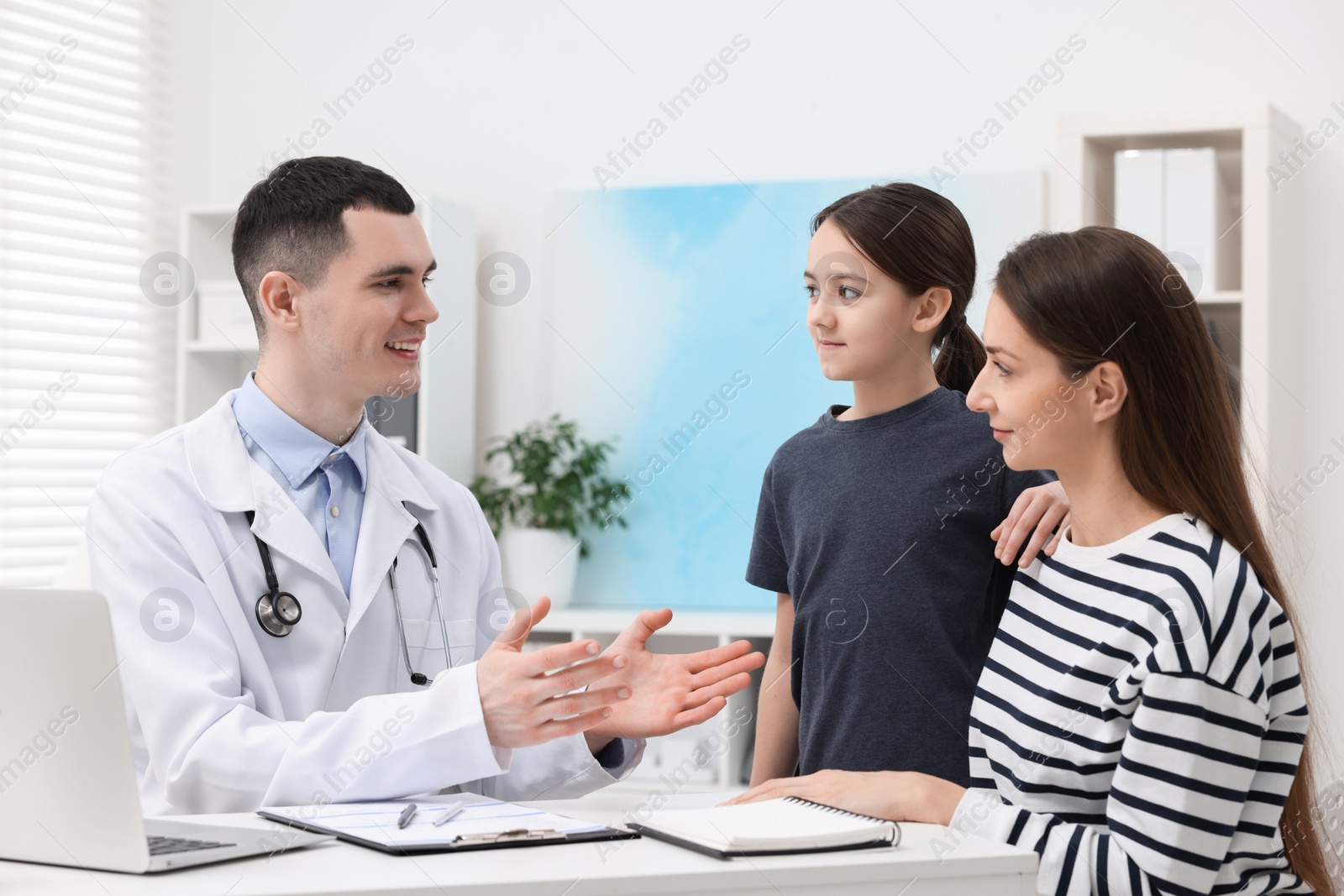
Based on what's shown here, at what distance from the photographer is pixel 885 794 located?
4.24 feet

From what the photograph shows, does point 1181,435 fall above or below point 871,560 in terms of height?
above

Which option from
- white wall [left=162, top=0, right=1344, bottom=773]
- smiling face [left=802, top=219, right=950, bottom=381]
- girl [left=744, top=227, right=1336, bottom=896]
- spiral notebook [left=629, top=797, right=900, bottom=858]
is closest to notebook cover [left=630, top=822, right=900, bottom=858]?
spiral notebook [left=629, top=797, right=900, bottom=858]

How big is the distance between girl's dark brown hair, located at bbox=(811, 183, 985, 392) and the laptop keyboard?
1.13 meters

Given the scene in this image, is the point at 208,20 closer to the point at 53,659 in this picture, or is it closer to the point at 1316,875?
the point at 53,659

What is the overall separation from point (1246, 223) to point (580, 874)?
109 inches

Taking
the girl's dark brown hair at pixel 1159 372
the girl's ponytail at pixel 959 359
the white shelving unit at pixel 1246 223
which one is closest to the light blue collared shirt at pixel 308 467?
the girl's ponytail at pixel 959 359

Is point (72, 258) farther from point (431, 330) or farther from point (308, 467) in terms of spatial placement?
point (308, 467)

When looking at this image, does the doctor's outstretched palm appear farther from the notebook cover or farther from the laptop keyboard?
the laptop keyboard

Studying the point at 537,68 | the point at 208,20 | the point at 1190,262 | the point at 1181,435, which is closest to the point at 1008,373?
the point at 1181,435

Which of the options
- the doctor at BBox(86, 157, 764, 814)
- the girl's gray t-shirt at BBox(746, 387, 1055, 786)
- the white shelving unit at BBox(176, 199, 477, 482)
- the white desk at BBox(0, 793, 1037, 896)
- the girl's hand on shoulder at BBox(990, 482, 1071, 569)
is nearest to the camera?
the white desk at BBox(0, 793, 1037, 896)

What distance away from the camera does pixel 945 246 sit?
179 cm

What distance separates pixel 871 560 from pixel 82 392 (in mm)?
3243

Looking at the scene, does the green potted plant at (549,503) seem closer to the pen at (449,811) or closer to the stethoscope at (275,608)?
the stethoscope at (275,608)

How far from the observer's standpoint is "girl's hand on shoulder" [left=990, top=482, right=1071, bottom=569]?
1518 millimetres
